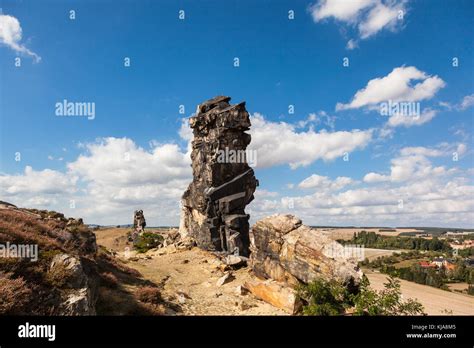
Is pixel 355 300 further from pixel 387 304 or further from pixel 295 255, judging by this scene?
pixel 295 255

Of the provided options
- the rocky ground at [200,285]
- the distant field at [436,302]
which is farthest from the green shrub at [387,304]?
the distant field at [436,302]

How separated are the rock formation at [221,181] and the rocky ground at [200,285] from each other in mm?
4252

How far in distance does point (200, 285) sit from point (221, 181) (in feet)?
68.6

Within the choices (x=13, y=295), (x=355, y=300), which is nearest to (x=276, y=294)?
(x=355, y=300)

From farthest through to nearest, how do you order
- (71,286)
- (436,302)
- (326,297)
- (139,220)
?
1. (139,220)
2. (436,302)
3. (326,297)
4. (71,286)

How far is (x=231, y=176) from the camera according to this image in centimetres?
4512

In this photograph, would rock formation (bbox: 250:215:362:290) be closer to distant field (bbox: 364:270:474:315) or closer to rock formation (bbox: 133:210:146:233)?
distant field (bbox: 364:270:474:315)

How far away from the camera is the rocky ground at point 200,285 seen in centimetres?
1898

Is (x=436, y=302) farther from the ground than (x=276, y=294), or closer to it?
closer to it

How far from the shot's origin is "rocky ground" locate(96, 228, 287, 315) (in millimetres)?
18984

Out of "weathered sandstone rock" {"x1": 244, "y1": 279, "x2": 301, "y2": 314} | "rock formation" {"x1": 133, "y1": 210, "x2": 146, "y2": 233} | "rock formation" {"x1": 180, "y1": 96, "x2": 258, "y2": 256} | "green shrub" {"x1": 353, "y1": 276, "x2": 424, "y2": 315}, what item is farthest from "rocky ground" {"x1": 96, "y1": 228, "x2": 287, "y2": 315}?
"rock formation" {"x1": 133, "y1": 210, "x2": 146, "y2": 233}

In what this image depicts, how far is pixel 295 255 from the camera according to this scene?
67.4ft
